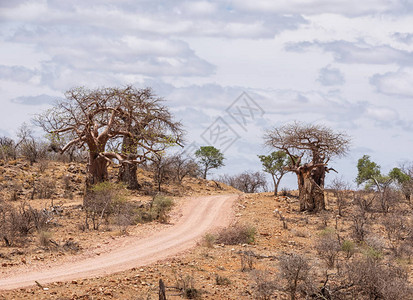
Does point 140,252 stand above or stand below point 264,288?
above

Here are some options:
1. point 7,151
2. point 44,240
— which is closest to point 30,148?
point 7,151

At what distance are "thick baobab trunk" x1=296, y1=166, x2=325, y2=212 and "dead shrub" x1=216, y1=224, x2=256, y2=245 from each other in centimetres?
750

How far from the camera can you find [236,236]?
18.9 meters

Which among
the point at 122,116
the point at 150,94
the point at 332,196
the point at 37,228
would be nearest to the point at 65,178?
the point at 122,116

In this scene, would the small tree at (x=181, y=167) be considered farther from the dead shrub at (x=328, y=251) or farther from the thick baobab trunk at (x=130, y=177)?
the dead shrub at (x=328, y=251)

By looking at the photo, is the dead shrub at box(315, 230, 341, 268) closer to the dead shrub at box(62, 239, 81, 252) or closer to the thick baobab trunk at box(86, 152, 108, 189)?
the dead shrub at box(62, 239, 81, 252)

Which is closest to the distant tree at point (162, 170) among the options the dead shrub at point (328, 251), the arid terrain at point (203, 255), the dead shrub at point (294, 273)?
the arid terrain at point (203, 255)

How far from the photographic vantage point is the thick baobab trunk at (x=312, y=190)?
26266 mm

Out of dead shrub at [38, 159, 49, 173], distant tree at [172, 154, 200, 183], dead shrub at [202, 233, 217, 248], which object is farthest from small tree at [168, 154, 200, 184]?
dead shrub at [202, 233, 217, 248]

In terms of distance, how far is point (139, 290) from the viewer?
12578 mm

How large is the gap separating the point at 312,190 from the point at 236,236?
856 centimetres

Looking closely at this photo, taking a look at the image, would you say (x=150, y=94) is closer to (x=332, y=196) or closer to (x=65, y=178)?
(x=65, y=178)

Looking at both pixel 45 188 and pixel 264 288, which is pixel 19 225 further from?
pixel 45 188

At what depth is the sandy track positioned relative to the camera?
13297 millimetres
